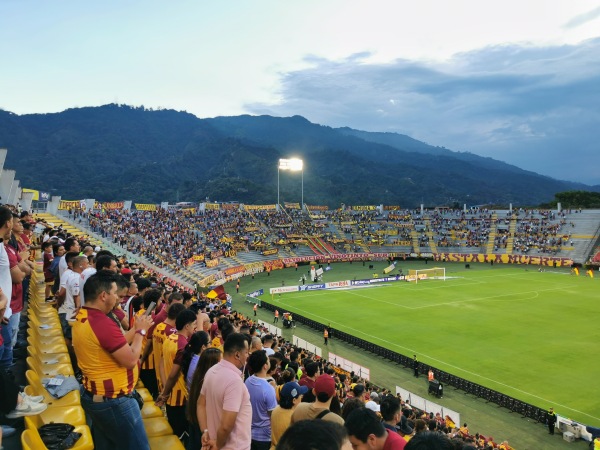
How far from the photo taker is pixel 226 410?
496cm

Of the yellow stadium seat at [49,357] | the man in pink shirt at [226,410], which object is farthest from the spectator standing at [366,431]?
the yellow stadium seat at [49,357]

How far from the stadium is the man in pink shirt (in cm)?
859

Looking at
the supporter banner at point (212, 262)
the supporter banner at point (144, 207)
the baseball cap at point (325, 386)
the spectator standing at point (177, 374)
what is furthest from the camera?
the supporter banner at point (144, 207)

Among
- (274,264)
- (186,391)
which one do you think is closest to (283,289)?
(274,264)

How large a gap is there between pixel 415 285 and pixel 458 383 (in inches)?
1190

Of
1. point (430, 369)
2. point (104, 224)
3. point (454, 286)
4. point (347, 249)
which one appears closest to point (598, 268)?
point (454, 286)

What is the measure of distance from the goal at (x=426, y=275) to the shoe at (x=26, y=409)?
53.1m

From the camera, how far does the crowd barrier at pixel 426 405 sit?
19859 mm

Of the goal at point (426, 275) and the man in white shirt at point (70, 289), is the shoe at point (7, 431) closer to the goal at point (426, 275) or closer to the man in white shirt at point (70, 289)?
the man in white shirt at point (70, 289)

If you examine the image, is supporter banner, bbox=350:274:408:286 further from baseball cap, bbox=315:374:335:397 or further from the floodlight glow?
baseball cap, bbox=315:374:335:397

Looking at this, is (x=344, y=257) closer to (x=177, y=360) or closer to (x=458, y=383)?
(x=458, y=383)

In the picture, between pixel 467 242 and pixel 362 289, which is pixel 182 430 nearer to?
pixel 362 289

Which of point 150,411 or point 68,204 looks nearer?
point 150,411

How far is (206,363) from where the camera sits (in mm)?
5805
